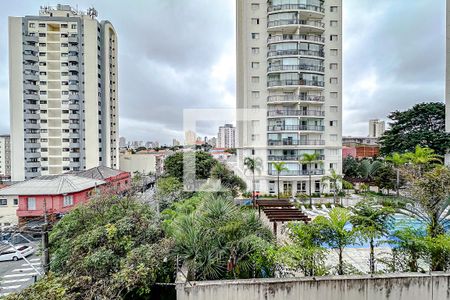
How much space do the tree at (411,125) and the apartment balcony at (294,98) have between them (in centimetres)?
1038

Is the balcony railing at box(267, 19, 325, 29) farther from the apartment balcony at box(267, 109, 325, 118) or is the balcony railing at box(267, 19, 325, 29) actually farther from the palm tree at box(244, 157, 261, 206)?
the palm tree at box(244, 157, 261, 206)

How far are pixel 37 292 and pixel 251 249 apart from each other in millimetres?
3736

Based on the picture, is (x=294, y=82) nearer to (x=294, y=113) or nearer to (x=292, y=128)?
(x=294, y=113)

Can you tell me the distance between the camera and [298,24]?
21594 millimetres

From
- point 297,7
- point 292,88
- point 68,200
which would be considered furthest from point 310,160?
point 68,200

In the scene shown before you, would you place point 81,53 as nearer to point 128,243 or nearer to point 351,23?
point 351,23

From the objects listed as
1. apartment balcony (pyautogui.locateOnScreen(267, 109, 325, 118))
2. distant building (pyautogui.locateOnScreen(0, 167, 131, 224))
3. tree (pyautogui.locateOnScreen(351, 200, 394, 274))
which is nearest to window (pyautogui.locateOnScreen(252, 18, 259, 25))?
apartment balcony (pyautogui.locateOnScreen(267, 109, 325, 118))

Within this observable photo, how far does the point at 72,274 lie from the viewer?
15.1ft

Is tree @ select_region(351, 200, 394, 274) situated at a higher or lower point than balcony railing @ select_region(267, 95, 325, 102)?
lower

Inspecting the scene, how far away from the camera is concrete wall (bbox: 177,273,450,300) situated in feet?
14.4

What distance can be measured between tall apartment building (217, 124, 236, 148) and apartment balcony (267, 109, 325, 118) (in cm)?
413

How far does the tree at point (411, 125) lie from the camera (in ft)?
81.6

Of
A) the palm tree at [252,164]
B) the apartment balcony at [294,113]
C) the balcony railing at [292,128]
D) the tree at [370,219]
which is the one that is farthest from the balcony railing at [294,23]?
the tree at [370,219]

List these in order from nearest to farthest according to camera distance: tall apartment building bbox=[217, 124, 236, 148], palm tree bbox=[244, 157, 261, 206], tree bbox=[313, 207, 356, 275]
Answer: tree bbox=[313, 207, 356, 275]
palm tree bbox=[244, 157, 261, 206]
tall apartment building bbox=[217, 124, 236, 148]
